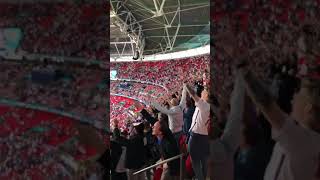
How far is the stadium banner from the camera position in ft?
11.0

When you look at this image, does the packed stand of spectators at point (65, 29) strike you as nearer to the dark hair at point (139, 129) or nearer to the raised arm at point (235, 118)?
the raised arm at point (235, 118)

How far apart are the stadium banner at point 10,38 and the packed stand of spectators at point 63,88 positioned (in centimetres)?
10

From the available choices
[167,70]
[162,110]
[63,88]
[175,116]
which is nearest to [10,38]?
[63,88]

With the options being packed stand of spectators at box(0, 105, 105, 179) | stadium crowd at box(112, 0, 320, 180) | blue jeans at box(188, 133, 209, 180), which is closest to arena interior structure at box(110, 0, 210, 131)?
blue jeans at box(188, 133, 209, 180)

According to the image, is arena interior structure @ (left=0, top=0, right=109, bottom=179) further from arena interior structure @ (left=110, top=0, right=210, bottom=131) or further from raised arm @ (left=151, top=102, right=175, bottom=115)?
arena interior structure @ (left=110, top=0, right=210, bottom=131)

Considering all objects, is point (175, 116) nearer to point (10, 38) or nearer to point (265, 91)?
point (10, 38)

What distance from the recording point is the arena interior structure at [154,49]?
17906 mm

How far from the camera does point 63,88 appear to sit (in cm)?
334

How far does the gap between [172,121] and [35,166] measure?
7.19 ft

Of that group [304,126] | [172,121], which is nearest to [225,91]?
Result: [304,126]

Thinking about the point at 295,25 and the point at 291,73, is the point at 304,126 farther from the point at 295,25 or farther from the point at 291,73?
the point at 295,25

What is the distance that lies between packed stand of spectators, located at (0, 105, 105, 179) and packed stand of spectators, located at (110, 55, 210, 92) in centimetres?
1588

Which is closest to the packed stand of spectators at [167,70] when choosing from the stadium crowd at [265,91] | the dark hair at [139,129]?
the dark hair at [139,129]

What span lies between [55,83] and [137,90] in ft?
73.9
